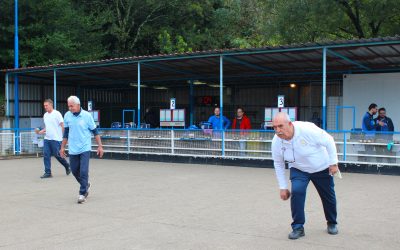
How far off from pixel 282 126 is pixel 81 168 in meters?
4.41

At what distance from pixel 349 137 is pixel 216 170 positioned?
373 cm

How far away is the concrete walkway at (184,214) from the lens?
18.9ft

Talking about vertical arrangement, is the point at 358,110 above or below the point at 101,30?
below

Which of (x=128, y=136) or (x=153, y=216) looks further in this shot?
(x=128, y=136)

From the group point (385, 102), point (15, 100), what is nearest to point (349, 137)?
point (385, 102)

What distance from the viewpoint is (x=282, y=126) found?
5488mm

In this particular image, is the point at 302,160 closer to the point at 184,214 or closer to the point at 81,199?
the point at 184,214

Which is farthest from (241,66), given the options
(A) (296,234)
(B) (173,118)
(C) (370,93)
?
(A) (296,234)

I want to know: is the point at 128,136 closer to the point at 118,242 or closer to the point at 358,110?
the point at 358,110

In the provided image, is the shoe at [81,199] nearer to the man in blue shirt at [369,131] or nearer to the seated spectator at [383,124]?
the man in blue shirt at [369,131]

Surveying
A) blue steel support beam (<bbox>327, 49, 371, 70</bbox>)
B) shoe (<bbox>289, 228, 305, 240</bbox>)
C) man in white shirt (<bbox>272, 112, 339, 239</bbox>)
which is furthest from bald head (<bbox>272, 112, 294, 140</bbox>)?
blue steel support beam (<bbox>327, 49, 371, 70</bbox>)

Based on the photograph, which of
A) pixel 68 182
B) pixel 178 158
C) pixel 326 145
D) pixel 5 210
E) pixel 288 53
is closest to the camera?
pixel 326 145

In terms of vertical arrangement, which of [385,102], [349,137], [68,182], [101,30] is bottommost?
[68,182]

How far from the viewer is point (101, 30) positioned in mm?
31172
